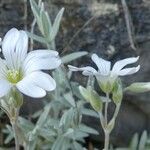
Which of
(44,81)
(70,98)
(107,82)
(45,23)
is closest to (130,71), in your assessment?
(107,82)

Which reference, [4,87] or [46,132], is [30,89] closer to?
[4,87]

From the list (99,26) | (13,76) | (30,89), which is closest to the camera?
(30,89)

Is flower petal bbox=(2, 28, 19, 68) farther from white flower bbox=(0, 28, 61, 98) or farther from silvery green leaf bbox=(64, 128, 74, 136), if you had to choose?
silvery green leaf bbox=(64, 128, 74, 136)

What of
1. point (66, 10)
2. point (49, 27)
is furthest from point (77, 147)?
point (66, 10)

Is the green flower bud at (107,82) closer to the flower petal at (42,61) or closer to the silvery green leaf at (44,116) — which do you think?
the flower petal at (42,61)

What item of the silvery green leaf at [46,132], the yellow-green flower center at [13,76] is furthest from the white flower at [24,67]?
the silvery green leaf at [46,132]

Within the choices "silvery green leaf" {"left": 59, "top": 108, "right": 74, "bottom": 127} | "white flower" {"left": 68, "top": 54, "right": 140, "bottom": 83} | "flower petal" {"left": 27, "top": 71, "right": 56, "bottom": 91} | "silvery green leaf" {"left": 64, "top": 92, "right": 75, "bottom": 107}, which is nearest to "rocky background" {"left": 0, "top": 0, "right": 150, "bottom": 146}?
"silvery green leaf" {"left": 64, "top": 92, "right": 75, "bottom": 107}
